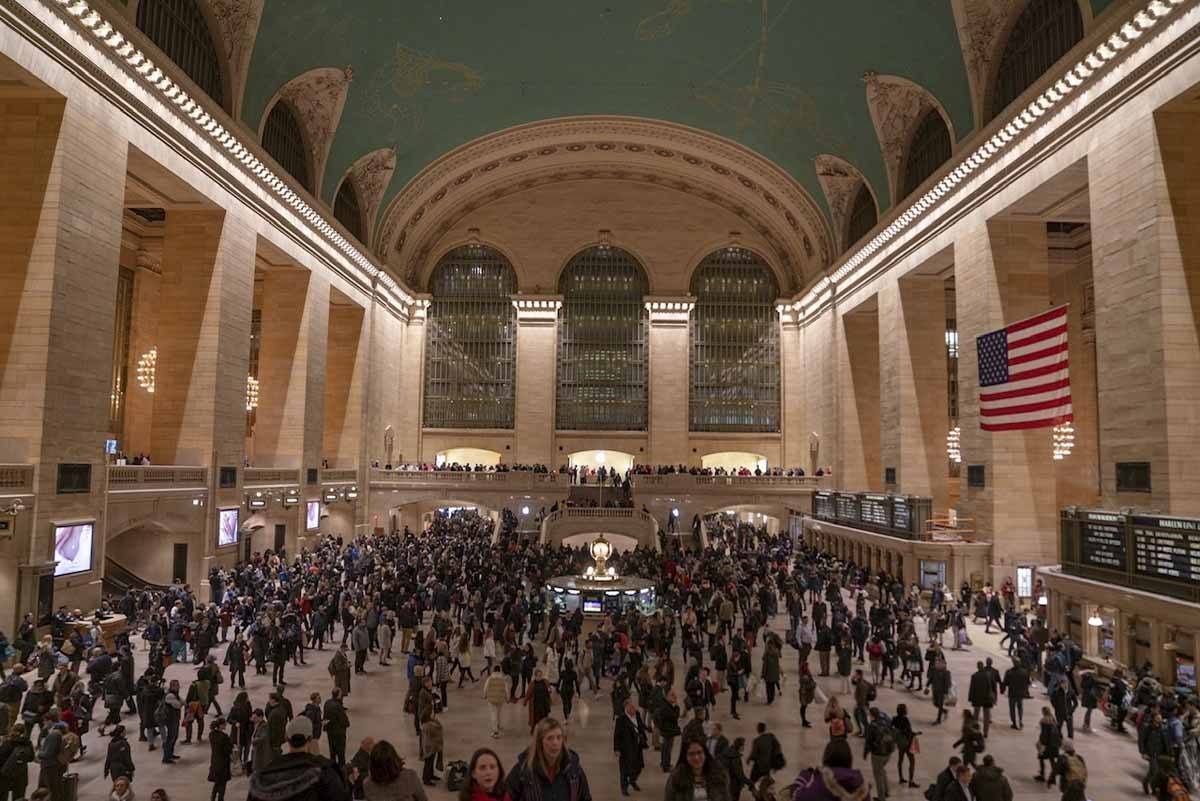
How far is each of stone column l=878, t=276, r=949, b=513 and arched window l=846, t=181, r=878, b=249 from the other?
440 centimetres

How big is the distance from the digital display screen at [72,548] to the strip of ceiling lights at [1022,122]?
20.3 m

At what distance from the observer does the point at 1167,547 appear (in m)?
12.0

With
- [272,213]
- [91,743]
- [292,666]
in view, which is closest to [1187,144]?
[292,666]

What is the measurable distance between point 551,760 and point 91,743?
8530mm

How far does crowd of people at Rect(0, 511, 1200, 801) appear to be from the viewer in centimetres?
561

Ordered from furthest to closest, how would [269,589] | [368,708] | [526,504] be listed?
[526,504] < [269,589] < [368,708]

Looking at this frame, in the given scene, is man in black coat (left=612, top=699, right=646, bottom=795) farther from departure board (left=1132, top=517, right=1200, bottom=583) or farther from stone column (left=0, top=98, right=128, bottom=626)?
stone column (left=0, top=98, right=128, bottom=626)

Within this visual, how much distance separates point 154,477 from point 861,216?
81.1 ft

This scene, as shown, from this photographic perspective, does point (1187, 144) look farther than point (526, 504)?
No

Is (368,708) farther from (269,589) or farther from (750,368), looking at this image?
(750,368)

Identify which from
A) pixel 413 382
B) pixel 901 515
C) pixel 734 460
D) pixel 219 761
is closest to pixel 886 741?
pixel 219 761

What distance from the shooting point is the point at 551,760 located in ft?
12.2

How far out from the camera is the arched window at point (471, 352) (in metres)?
38.7

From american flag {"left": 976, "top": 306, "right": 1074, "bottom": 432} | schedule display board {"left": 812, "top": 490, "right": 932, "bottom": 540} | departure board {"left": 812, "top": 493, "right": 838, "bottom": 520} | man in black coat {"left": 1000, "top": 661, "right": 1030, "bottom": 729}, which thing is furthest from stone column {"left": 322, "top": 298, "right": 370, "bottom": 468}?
man in black coat {"left": 1000, "top": 661, "right": 1030, "bottom": 729}
